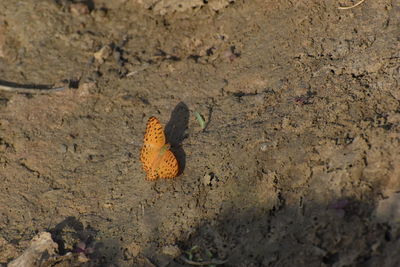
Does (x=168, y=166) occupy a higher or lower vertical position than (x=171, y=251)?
higher

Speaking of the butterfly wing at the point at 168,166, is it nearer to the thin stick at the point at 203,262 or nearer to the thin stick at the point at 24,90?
the thin stick at the point at 203,262

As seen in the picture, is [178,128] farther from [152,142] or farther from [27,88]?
[27,88]

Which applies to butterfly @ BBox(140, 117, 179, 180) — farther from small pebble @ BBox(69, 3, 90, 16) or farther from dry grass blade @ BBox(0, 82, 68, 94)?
small pebble @ BBox(69, 3, 90, 16)

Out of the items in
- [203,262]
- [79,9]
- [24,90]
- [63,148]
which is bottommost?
[203,262]

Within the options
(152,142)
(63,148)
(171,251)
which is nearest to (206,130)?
(152,142)

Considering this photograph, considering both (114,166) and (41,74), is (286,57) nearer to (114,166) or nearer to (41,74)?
(114,166)

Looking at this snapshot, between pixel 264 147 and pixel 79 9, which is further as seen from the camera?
pixel 79 9

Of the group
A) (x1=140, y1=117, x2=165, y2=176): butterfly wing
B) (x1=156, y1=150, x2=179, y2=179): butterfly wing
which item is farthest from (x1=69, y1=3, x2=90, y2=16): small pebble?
(x1=156, y1=150, x2=179, y2=179): butterfly wing
